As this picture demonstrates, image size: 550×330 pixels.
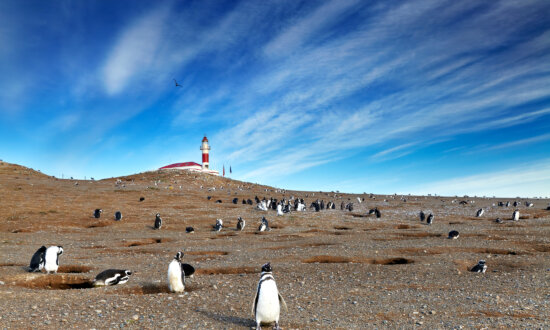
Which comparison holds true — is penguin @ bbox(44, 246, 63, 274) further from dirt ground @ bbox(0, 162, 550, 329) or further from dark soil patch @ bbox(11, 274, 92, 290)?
Result: dark soil patch @ bbox(11, 274, 92, 290)

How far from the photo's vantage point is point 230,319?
7195 mm

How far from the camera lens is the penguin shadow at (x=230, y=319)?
22.9 feet

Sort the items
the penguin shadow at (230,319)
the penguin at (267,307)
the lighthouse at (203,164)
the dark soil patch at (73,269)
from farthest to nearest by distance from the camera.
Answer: the lighthouse at (203,164) < the dark soil patch at (73,269) < the penguin shadow at (230,319) < the penguin at (267,307)

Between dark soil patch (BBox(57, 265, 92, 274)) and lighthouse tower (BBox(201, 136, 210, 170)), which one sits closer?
dark soil patch (BBox(57, 265, 92, 274))

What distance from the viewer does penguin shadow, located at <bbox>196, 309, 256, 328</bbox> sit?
6980 mm

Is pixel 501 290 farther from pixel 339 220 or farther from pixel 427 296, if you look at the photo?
pixel 339 220

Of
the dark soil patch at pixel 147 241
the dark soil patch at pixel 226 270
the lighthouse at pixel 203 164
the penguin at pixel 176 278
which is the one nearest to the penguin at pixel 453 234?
the dark soil patch at pixel 226 270

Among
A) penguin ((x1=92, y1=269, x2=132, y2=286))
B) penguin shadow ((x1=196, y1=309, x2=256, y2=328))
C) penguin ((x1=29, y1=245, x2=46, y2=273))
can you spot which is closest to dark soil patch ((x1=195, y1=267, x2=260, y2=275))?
penguin ((x1=92, y1=269, x2=132, y2=286))

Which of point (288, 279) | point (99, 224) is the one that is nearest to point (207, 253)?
point (288, 279)

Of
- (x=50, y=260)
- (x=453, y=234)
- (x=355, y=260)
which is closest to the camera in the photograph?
(x=50, y=260)

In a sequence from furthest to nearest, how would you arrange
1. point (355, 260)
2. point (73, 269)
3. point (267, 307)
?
point (355, 260), point (73, 269), point (267, 307)

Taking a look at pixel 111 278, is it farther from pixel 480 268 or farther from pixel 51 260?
pixel 480 268

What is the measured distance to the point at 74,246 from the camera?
17906 mm

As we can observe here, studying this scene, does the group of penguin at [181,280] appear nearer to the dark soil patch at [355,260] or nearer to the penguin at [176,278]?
the penguin at [176,278]
